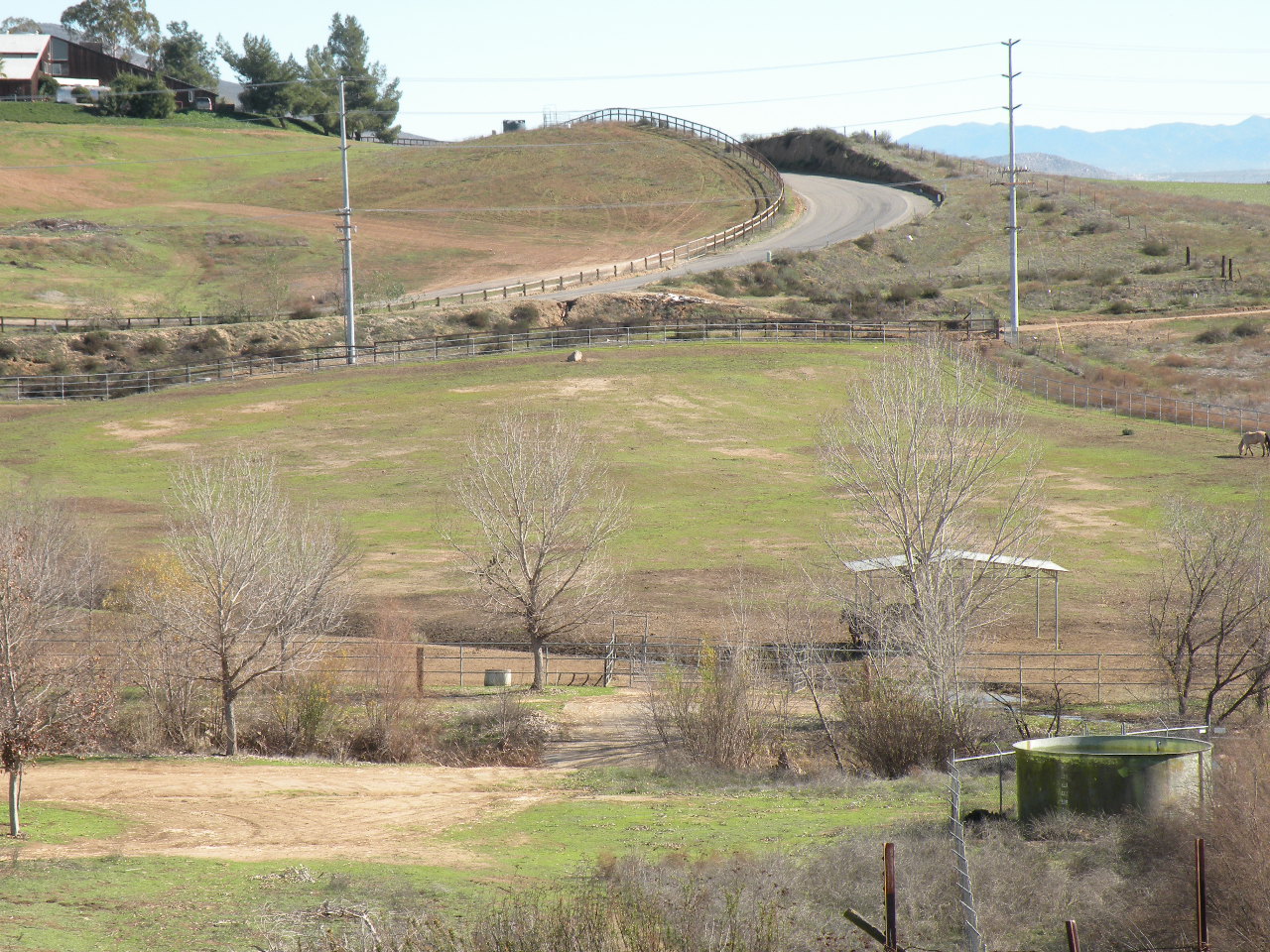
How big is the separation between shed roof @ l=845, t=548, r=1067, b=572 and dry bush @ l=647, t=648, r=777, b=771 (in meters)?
4.60

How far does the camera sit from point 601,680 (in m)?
35.3

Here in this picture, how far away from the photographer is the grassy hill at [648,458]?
40.3m

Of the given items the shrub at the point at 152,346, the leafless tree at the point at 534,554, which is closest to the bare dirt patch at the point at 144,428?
the shrub at the point at 152,346

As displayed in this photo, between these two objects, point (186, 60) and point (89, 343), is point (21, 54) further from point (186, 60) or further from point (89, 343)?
point (89, 343)

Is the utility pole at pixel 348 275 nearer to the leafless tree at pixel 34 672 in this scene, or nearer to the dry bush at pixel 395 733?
the leafless tree at pixel 34 672

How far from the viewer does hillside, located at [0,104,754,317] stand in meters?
88.2

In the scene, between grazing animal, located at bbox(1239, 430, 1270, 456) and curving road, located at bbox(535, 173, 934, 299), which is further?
curving road, located at bbox(535, 173, 934, 299)

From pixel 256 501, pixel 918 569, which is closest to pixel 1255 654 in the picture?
pixel 918 569

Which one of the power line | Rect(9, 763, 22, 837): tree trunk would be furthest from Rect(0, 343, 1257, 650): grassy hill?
the power line

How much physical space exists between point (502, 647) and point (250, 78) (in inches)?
5090

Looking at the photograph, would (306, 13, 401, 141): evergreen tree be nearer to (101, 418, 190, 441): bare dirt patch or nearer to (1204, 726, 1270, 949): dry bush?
(101, 418, 190, 441): bare dirt patch

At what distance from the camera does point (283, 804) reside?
23172 millimetres

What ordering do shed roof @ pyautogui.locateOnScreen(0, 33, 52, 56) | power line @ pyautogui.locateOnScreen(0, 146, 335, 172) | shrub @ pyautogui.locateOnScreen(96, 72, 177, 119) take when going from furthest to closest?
shed roof @ pyautogui.locateOnScreen(0, 33, 52, 56)
shrub @ pyautogui.locateOnScreen(96, 72, 177, 119)
power line @ pyautogui.locateOnScreen(0, 146, 335, 172)

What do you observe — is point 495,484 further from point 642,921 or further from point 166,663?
point 642,921
